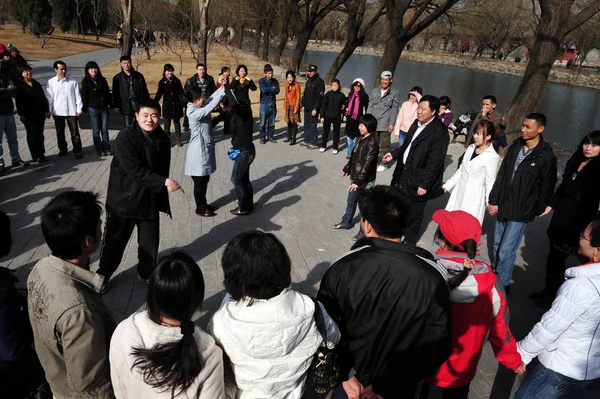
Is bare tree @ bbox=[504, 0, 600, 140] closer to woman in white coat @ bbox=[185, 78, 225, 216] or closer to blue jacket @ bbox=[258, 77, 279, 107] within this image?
blue jacket @ bbox=[258, 77, 279, 107]

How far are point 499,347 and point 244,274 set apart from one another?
5.02 ft

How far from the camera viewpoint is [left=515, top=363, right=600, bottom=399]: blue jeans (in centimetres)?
223

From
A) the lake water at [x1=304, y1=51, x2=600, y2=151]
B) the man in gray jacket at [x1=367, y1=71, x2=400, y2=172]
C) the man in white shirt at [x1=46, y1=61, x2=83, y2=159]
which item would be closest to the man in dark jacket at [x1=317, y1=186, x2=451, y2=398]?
the man in gray jacket at [x1=367, y1=71, x2=400, y2=172]

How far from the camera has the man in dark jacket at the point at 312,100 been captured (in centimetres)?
929

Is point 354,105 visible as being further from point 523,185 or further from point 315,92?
point 523,185

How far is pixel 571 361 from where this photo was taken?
7.07ft

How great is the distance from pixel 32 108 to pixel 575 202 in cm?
785

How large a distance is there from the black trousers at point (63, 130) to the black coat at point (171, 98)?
2.07 m

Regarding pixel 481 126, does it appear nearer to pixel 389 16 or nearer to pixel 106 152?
pixel 106 152

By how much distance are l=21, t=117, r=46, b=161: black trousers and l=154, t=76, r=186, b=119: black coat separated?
2645 millimetres

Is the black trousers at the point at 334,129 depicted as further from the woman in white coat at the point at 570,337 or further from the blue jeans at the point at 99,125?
the woman in white coat at the point at 570,337

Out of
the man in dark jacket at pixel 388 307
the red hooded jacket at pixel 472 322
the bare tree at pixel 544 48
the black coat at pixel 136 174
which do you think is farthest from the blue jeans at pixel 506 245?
the bare tree at pixel 544 48

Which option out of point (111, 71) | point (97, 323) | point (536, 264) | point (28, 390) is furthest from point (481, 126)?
point (111, 71)

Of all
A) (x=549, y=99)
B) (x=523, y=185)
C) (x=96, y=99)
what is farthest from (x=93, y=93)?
(x=549, y=99)
